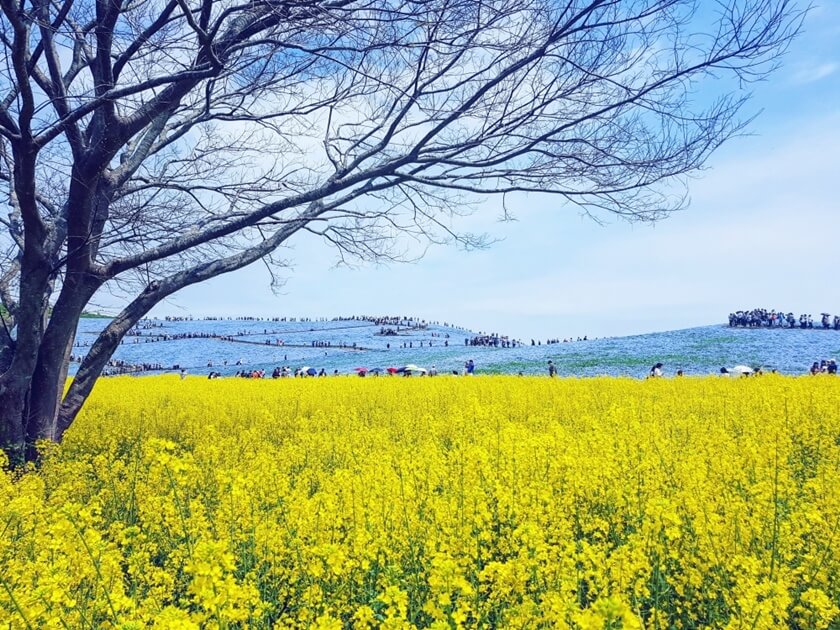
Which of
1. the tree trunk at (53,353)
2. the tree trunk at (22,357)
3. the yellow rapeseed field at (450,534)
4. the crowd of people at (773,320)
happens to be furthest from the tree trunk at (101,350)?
the crowd of people at (773,320)

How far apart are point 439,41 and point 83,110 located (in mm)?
3493

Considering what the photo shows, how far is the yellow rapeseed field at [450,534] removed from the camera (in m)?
2.50

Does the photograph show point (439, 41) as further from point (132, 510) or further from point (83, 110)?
point (132, 510)

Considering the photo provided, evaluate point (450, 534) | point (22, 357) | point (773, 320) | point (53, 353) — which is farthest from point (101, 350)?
point (773, 320)

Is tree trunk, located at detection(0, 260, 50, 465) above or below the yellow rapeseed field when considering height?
above

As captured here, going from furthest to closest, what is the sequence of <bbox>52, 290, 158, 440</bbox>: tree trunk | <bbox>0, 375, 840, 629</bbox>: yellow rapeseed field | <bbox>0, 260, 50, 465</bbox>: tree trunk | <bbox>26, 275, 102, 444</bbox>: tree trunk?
<bbox>52, 290, 158, 440</bbox>: tree trunk
<bbox>26, 275, 102, 444</bbox>: tree trunk
<bbox>0, 260, 50, 465</bbox>: tree trunk
<bbox>0, 375, 840, 629</bbox>: yellow rapeseed field

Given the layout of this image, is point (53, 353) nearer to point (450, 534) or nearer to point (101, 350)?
point (101, 350)

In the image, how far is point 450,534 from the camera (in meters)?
3.51

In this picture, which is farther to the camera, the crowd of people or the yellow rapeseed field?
the crowd of people

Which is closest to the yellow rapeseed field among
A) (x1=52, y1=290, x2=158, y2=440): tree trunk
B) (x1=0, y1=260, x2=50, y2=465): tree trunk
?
(x1=0, y1=260, x2=50, y2=465): tree trunk

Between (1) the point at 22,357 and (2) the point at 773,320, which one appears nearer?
(1) the point at 22,357

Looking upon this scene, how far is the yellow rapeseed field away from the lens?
2.50 metres

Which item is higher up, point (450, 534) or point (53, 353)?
point (53, 353)

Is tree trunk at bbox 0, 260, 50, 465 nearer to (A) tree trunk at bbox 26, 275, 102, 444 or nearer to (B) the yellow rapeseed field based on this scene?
(A) tree trunk at bbox 26, 275, 102, 444
